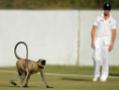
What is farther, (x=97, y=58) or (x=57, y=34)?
(x=57, y=34)

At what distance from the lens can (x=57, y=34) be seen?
96.4 ft

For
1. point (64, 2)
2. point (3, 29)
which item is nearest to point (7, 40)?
point (3, 29)

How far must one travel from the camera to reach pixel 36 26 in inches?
1148

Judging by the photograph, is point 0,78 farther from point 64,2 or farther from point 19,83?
point 64,2

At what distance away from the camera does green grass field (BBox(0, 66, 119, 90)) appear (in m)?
19.6

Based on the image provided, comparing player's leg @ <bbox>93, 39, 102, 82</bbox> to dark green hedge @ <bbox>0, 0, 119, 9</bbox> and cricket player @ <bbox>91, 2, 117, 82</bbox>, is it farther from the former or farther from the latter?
dark green hedge @ <bbox>0, 0, 119, 9</bbox>

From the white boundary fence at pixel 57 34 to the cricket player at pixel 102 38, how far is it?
23.1ft

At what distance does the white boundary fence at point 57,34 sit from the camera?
95.2 feet

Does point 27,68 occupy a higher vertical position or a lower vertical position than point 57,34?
lower

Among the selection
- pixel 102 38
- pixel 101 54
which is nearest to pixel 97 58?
pixel 101 54

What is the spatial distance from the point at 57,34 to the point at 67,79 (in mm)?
6689

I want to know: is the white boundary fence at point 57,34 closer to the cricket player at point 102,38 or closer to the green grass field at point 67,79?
the green grass field at point 67,79

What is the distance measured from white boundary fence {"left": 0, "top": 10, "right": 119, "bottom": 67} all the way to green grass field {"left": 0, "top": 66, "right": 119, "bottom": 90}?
1.02 meters

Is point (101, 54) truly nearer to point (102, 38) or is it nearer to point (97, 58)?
point (97, 58)
